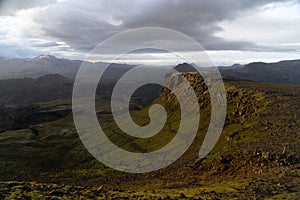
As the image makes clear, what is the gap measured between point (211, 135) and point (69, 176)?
160ft

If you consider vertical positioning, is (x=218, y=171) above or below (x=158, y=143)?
above

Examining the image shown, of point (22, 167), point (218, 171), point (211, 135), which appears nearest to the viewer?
point (218, 171)

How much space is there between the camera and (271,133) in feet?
252

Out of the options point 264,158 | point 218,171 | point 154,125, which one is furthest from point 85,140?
point 264,158

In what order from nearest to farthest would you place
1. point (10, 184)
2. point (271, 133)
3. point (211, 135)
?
point (10, 184)
point (271, 133)
point (211, 135)

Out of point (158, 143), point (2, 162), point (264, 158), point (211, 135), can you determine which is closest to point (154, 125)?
point (158, 143)

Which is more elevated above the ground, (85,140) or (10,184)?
(10,184)

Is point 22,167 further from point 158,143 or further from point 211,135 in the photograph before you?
point 211,135

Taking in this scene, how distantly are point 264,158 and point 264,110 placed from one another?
42.1m

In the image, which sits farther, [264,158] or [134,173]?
[134,173]

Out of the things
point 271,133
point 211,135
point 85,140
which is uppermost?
point 271,133

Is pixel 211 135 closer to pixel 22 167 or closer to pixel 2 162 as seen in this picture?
pixel 22 167

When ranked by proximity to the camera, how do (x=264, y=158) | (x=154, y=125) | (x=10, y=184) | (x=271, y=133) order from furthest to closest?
1. (x=154, y=125)
2. (x=271, y=133)
3. (x=264, y=158)
4. (x=10, y=184)

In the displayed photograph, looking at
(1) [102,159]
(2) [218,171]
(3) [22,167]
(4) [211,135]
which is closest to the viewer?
(2) [218,171]
